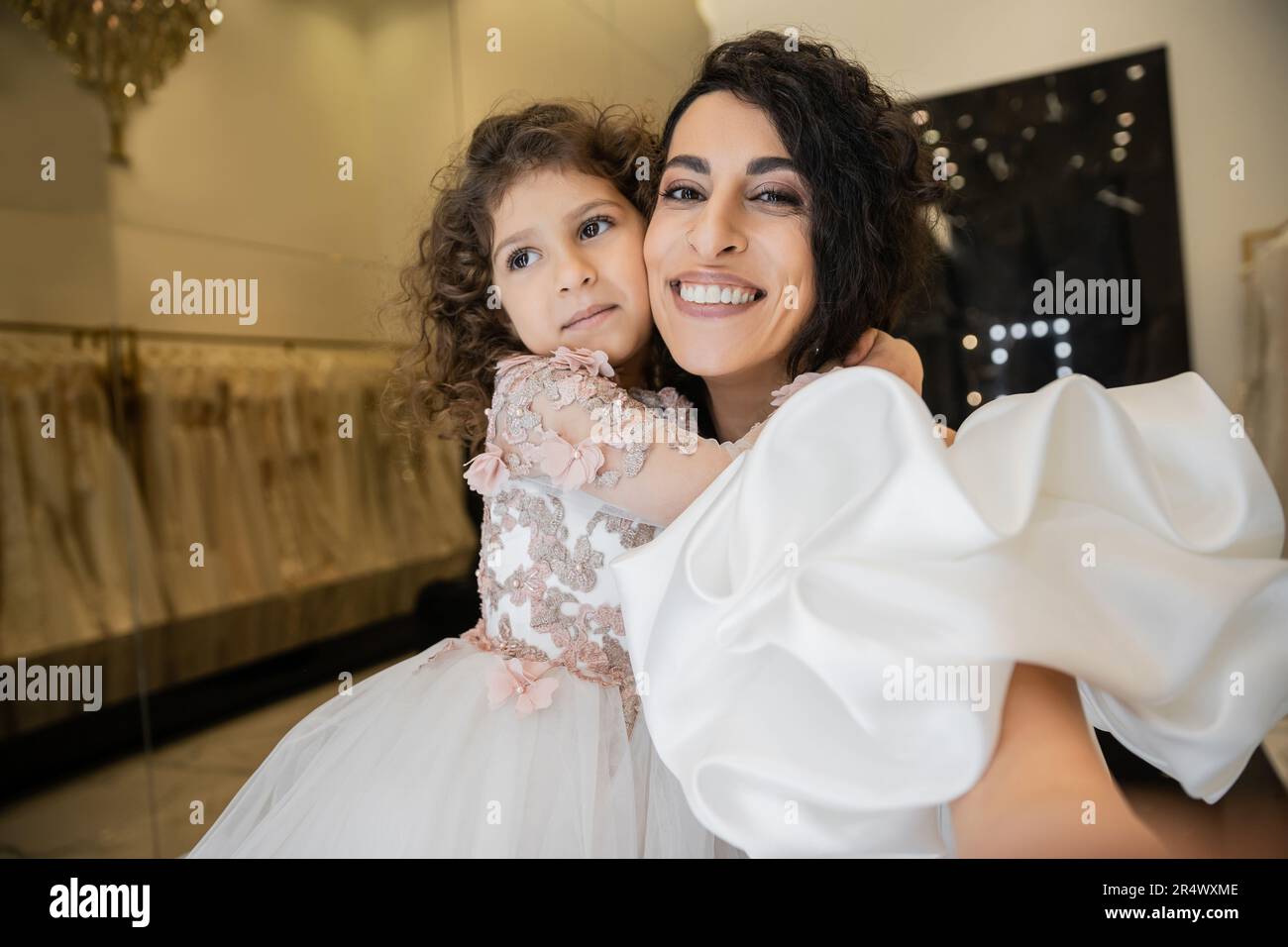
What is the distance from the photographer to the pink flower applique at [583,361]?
111 cm

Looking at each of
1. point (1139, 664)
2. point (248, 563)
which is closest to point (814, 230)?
point (1139, 664)

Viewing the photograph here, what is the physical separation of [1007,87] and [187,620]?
299cm

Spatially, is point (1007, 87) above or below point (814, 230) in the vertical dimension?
above

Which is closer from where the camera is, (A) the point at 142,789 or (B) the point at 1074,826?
(B) the point at 1074,826

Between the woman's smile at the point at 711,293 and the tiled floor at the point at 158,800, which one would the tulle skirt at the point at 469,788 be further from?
the tiled floor at the point at 158,800

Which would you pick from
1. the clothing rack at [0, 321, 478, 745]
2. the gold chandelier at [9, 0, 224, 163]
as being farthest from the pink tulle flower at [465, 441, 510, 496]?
the gold chandelier at [9, 0, 224, 163]

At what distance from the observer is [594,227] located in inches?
48.3

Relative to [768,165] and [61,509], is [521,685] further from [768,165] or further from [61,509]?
[61,509]

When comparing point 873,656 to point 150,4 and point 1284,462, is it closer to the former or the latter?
point 1284,462

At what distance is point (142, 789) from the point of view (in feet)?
8.36

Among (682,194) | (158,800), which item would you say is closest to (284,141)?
(158,800)

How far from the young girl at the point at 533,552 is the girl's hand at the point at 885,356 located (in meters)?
0.25

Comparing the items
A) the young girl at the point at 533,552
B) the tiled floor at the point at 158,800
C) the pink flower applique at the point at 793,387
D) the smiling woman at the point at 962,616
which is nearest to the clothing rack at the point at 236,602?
the tiled floor at the point at 158,800

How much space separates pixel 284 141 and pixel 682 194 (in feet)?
7.45
